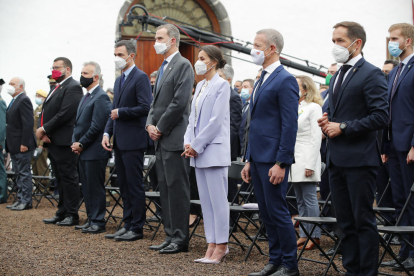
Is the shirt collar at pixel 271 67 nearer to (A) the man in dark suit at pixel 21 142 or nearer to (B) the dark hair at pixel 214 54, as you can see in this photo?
(B) the dark hair at pixel 214 54

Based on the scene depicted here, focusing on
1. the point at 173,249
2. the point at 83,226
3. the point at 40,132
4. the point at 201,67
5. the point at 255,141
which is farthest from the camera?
the point at 40,132

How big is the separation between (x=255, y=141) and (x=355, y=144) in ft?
2.75

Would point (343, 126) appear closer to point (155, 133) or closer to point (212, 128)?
point (212, 128)

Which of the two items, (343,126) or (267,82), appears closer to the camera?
(343,126)

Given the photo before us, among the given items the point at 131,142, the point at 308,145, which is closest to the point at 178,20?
the point at 131,142

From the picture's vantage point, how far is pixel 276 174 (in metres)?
3.91

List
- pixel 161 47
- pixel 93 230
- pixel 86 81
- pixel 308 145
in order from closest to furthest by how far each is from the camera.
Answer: pixel 161 47 < pixel 308 145 < pixel 93 230 < pixel 86 81

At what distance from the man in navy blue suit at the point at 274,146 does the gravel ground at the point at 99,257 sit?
0.45 meters

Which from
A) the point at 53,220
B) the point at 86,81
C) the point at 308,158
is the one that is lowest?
the point at 53,220

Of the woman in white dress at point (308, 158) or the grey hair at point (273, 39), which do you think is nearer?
the grey hair at point (273, 39)

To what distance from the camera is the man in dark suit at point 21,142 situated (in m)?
8.79

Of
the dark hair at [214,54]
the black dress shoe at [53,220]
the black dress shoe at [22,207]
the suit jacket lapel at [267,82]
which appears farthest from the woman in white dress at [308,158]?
the black dress shoe at [22,207]

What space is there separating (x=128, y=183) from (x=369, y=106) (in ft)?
10.3

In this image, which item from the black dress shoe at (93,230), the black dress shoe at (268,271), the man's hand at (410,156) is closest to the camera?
the black dress shoe at (268,271)
